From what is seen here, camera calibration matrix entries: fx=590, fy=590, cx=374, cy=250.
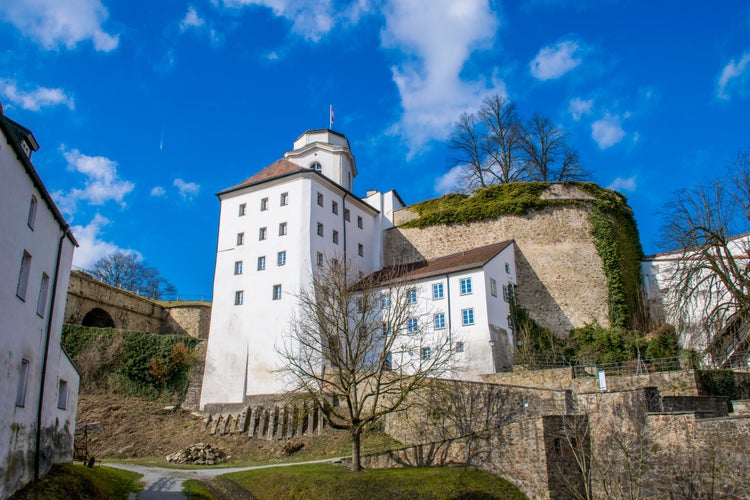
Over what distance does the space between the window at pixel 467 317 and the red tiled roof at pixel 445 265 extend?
238 centimetres

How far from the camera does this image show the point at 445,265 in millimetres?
36469

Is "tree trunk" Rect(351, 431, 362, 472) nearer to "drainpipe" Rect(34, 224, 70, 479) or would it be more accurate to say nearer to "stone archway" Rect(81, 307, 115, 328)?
"drainpipe" Rect(34, 224, 70, 479)

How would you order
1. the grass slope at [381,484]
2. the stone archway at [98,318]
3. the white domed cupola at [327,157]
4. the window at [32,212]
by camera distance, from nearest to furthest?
the window at [32,212], the grass slope at [381,484], the stone archway at [98,318], the white domed cupola at [327,157]

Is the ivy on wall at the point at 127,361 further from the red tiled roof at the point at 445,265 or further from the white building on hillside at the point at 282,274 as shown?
the red tiled roof at the point at 445,265

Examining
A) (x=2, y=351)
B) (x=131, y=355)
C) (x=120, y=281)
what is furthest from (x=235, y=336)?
(x=120, y=281)

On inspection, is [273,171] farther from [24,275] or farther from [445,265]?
[24,275]

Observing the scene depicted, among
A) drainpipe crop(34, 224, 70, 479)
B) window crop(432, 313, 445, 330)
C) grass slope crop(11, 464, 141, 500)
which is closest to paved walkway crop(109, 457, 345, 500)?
grass slope crop(11, 464, 141, 500)

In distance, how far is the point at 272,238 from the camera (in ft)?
125

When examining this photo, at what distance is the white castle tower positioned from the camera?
1399 inches

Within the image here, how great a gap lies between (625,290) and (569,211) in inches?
251

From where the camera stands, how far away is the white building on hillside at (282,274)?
108ft

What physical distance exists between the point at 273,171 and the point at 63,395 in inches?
1044

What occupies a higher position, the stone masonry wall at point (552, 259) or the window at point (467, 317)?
the stone masonry wall at point (552, 259)

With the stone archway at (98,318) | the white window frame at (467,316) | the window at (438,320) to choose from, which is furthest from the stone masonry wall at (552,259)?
the stone archway at (98,318)
